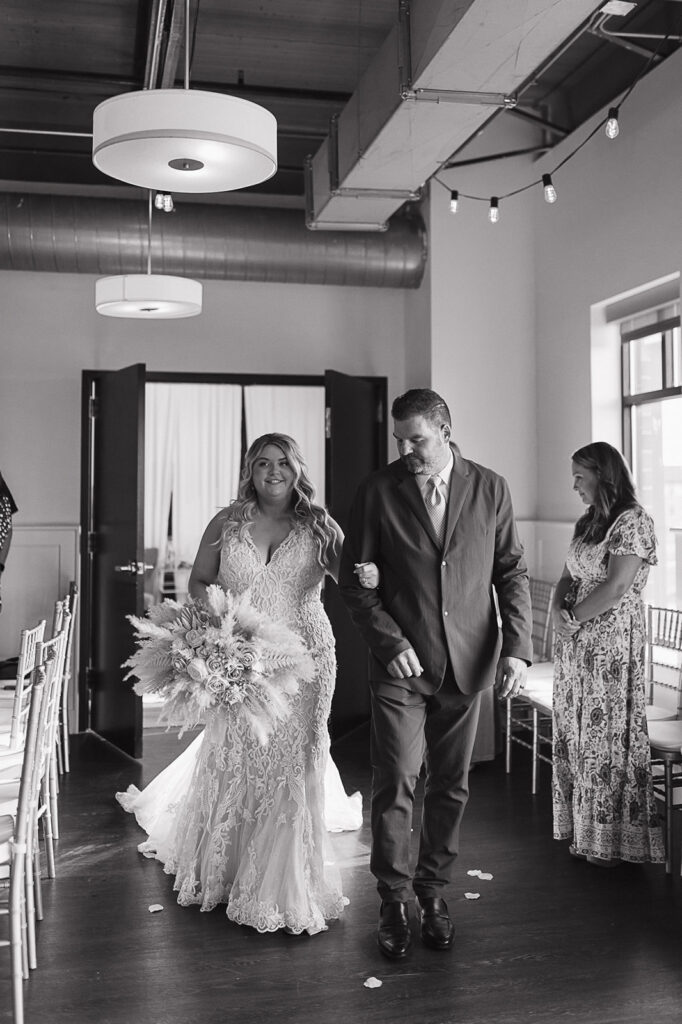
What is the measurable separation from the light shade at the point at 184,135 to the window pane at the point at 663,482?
3.18 metres

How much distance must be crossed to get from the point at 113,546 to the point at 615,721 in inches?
150

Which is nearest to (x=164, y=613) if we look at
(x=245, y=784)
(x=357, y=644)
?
(x=245, y=784)

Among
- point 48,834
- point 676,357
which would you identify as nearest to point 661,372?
point 676,357

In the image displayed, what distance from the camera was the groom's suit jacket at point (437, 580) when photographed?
133 inches

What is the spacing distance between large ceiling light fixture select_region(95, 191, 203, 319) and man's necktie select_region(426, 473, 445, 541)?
278 cm

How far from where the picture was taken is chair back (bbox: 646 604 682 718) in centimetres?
499

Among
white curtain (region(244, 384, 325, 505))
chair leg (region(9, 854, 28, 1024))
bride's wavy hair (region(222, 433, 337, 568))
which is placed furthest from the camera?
white curtain (region(244, 384, 325, 505))

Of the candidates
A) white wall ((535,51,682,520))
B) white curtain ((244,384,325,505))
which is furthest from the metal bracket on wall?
white curtain ((244,384,325,505))

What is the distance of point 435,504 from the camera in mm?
3486

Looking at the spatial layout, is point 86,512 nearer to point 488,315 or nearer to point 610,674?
point 488,315

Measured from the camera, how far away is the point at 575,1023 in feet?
9.61

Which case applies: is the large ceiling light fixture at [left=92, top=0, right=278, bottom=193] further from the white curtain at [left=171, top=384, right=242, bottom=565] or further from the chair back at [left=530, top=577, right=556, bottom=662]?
the white curtain at [left=171, top=384, right=242, bottom=565]

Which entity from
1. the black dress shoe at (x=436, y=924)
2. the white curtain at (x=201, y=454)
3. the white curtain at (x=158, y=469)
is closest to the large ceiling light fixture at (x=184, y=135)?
the black dress shoe at (x=436, y=924)

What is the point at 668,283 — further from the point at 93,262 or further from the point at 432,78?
the point at 93,262
